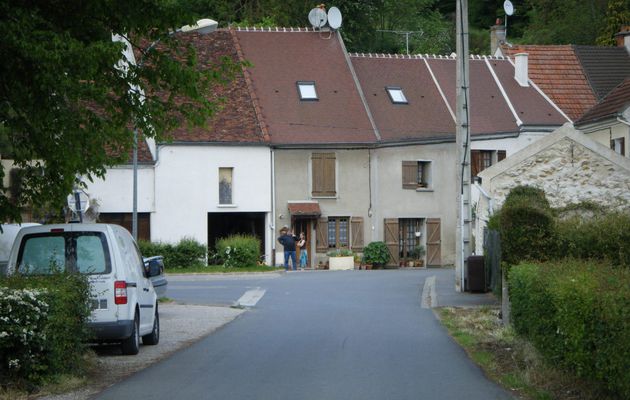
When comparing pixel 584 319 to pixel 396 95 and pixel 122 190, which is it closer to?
pixel 122 190

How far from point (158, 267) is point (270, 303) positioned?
10222 mm

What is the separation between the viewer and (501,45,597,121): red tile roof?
53.9m

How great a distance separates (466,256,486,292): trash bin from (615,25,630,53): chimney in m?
31.6

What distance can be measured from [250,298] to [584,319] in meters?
19.7

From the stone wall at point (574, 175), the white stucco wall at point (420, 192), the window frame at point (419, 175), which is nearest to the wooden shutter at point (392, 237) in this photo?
the white stucco wall at point (420, 192)

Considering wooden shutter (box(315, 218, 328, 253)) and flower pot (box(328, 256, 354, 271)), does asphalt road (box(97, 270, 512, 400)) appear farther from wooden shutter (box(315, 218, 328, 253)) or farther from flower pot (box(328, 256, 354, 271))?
wooden shutter (box(315, 218, 328, 253))

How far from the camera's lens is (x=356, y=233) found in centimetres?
4847

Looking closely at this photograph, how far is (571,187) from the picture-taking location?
3112 cm

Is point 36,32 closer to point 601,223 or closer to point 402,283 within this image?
point 601,223

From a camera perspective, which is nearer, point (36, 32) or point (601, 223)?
point (36, 32)

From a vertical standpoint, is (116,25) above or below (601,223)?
above

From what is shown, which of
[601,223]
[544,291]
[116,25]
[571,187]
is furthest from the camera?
[571,187]

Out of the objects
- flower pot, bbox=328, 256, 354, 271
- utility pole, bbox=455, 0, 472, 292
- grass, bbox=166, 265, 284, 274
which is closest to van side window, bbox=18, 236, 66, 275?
utility pole, bbox=455, 0, 472, 292

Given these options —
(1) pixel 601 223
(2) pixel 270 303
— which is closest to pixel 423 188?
(2) pixel 270 303
